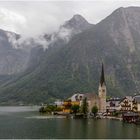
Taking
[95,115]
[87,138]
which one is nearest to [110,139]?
[87,138]

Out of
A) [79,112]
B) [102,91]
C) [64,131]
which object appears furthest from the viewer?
[102,91]

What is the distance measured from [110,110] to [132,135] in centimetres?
8968

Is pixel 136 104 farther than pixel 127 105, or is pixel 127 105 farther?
pixel 127 105

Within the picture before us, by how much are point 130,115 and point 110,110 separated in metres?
38.3

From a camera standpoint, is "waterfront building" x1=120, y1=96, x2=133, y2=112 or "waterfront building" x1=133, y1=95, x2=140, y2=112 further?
"waterfront building" x1=120, y1=96, x2=133, y2=112

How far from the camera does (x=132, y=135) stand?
94312 millimetres

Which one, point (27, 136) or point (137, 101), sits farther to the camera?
point (137, 101)

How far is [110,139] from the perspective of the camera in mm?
84938

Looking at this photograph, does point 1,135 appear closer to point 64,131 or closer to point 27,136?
point 27,136

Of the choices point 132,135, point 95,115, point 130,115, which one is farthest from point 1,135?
point 95,115

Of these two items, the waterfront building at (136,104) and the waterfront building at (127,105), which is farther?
the waterfront building at (127,105)

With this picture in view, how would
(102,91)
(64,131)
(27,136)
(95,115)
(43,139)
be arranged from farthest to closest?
(102,91) < (95,115) < (64,131) < (27,136) < (43,139)

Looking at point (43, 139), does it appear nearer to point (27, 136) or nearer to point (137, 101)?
point (27, 136)

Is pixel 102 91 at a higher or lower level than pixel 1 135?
higher
